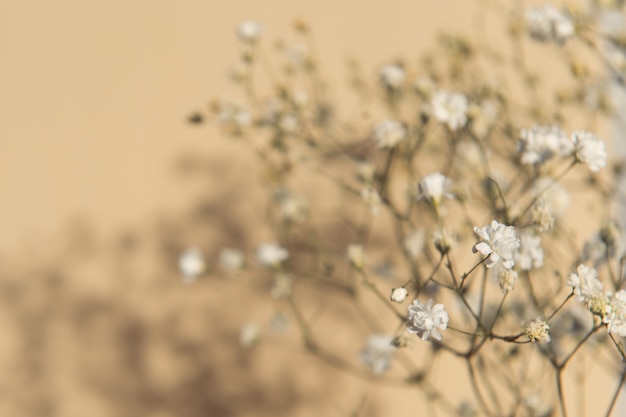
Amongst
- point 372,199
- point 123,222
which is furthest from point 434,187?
point 123,222

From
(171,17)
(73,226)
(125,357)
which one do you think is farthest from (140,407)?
(171,17)

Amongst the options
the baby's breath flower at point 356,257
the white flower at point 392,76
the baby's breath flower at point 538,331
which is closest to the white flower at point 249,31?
the white flower at point 392,76

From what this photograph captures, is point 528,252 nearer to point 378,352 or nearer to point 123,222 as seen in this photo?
point 378,352

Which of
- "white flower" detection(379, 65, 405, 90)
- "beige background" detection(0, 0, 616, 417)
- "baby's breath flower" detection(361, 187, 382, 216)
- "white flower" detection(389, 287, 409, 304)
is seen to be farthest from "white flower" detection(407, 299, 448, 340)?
"beige background" detection(0, 0, 616, 417)

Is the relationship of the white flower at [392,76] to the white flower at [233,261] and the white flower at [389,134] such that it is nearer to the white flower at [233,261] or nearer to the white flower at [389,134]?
the white flower at [389,134]

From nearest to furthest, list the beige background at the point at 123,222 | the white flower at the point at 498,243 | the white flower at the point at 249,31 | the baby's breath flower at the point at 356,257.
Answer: the white flower at the point at 498,243 < the baby's breath flower at the point at 356,257 < the white flower at the point at 249,31 < the beige background at the point at 123,222

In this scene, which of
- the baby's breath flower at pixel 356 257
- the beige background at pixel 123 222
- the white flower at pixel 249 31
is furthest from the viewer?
the beige background at pixel 123 222
